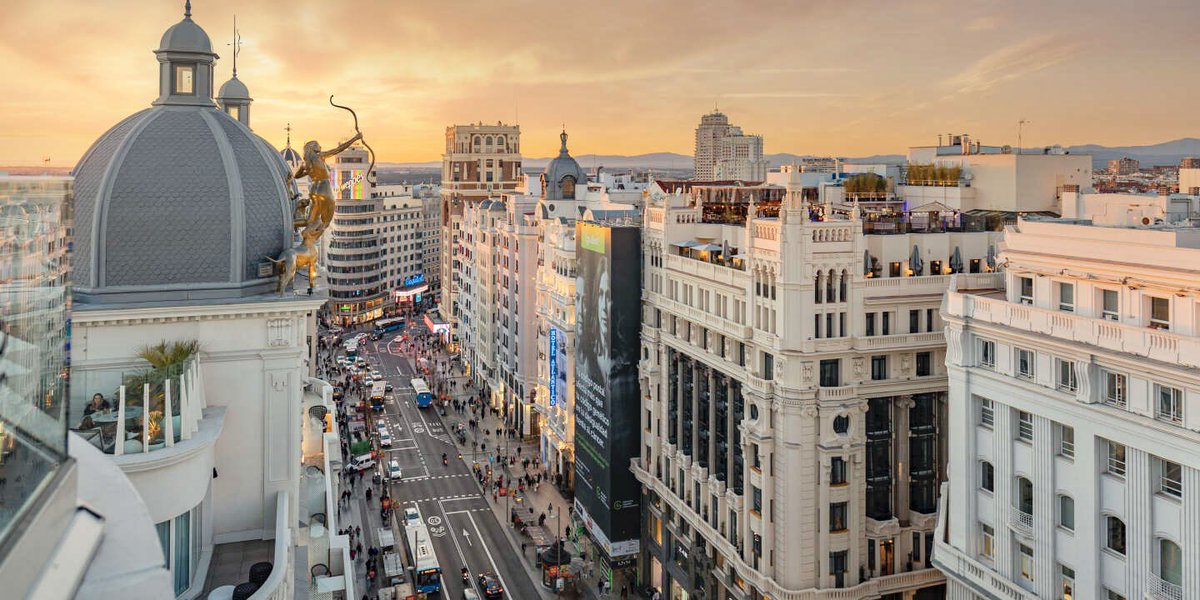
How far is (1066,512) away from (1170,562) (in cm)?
520

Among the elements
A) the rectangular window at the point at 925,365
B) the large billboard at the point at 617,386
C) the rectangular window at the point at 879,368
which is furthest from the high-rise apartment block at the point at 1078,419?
the large billboard at the point at 617,386

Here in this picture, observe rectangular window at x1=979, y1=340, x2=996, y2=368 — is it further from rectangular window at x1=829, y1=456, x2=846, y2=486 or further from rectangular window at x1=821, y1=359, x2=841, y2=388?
rectangular window at x1=829, y1=456, x2=846, y2=486

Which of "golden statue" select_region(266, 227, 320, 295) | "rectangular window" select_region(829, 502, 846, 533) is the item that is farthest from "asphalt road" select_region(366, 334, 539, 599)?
"golden statue" select_region(266, 227, 320, 295)

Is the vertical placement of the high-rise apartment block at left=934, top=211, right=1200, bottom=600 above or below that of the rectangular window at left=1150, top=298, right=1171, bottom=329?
below

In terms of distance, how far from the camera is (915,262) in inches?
2445

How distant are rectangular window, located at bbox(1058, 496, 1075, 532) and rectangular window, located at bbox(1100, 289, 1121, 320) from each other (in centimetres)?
810

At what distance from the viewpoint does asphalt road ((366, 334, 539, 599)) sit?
84188mm

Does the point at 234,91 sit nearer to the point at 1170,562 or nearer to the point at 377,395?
the point at 1170,562

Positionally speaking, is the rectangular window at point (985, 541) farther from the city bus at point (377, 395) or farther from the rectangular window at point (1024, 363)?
the city bus at point (377, 395)

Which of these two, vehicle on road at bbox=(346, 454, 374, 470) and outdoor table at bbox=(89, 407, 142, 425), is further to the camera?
vehicle on road at bbox=(346, 454, 374, 470)

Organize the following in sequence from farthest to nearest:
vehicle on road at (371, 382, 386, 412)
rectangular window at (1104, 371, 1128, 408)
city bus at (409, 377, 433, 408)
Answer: city bus at (409, 377, 433, 408) < vehicle on road at (371, 382, 386, 412) < rectangular window at (1104, 371, 1128, 408)

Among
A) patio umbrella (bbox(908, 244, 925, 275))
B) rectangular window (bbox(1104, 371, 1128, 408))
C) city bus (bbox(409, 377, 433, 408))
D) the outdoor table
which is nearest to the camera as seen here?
the outdoor table

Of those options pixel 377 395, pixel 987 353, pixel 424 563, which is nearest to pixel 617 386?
pixel 424 563

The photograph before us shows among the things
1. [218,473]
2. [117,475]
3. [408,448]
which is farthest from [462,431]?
[117,475]
